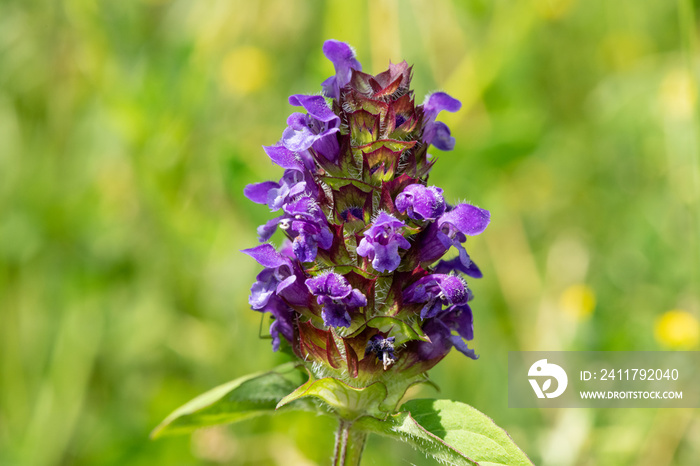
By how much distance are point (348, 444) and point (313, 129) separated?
105cm

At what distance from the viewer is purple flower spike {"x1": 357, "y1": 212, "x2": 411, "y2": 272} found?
6.14 feet

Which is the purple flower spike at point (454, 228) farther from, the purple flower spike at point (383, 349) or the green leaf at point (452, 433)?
the green leaf at point (452, 433)

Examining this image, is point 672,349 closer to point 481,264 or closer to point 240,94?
point 481,264

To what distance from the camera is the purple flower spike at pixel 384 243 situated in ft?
6.14

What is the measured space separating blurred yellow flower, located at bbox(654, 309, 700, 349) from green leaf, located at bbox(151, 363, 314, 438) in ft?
7.28

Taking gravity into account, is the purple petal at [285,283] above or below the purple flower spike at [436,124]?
below

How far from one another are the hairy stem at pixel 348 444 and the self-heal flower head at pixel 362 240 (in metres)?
0.18

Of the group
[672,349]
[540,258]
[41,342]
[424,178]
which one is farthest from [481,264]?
[41,342]

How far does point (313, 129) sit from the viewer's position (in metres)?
2.10

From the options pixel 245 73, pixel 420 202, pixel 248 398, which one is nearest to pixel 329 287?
pixel 420 202

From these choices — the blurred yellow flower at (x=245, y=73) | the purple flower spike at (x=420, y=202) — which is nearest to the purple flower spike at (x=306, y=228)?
the purple flower spike at (x=420, y=202)

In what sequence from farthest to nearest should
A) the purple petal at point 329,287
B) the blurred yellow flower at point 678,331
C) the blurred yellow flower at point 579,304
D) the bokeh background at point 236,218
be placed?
the bokeh background at point 236,218
the blurred yellow flower at point 579,304
the blurred yellow flower at point 678,331
the purple petal at point 329,287

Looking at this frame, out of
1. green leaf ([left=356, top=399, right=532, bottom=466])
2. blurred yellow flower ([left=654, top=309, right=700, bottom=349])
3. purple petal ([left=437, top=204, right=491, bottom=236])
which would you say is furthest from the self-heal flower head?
blurred yellow flower ([left=654, top=309, right=700, bottom=349])

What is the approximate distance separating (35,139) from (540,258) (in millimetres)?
4080
